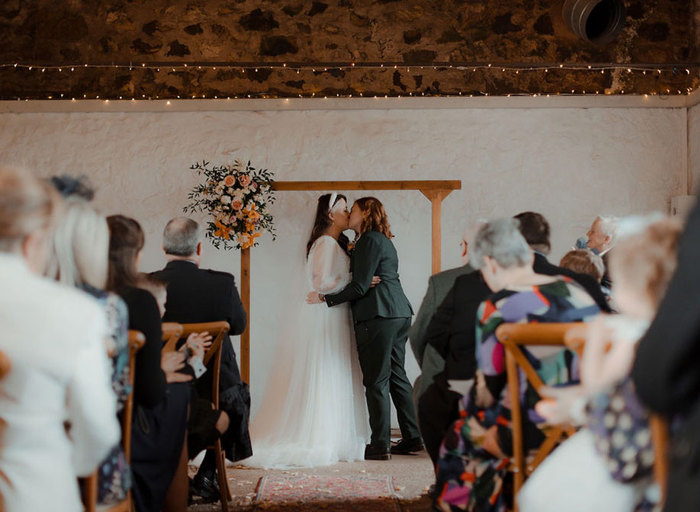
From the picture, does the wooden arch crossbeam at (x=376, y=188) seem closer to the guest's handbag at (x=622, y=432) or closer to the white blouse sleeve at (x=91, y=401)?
the white blouse sleeve at (x=91, y=401)

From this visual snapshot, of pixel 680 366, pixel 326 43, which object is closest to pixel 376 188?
pixel 326 43

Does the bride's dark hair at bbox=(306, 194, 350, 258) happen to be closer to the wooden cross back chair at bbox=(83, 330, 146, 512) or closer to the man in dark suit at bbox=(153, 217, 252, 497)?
the man in dark suit at bbox=(153, 217, 252, 497)

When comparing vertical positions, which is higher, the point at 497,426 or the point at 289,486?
the point at 497,426

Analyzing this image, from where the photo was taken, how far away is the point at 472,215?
6992 mm

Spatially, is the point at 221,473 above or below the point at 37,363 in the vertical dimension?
below

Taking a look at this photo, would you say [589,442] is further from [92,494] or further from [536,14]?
[536,14]

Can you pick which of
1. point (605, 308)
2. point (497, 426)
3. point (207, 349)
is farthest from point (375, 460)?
point (497, 426)

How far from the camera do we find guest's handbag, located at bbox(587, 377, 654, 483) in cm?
168

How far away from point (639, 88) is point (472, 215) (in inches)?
72.5

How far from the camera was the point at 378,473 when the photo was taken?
16.7 ft

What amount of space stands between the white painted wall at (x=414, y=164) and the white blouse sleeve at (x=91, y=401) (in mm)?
4967

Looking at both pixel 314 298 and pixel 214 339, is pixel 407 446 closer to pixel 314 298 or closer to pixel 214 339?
pixel 314 298

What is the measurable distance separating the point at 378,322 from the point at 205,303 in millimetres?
1838

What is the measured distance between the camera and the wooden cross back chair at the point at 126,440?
2.18 m
